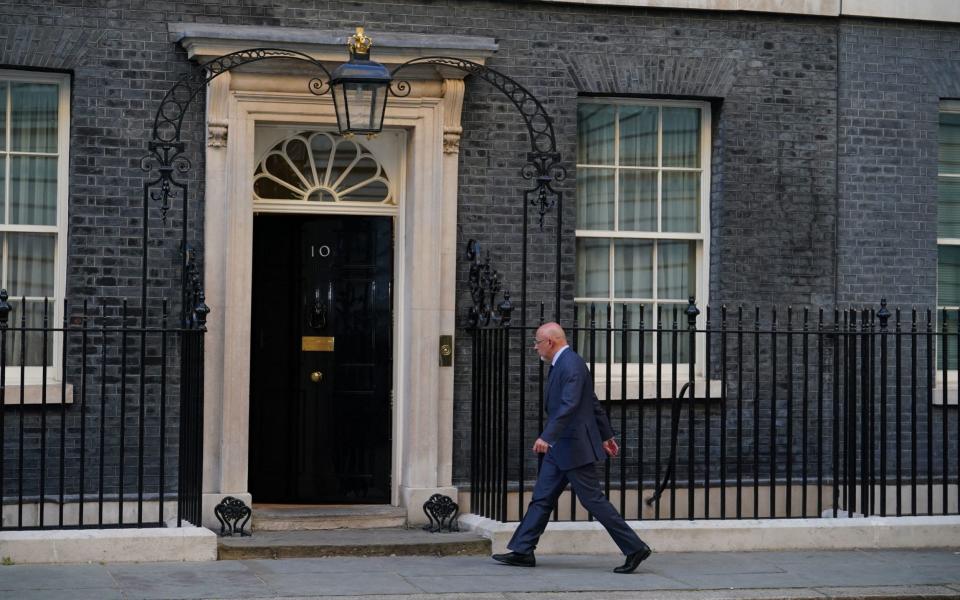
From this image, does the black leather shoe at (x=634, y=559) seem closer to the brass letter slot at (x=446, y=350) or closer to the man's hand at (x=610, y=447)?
the man's hand at (x=610, y=447)

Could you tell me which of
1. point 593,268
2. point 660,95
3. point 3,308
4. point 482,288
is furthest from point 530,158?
point 3,308

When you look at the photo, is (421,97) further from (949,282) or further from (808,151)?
(949,282)

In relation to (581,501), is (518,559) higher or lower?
lower

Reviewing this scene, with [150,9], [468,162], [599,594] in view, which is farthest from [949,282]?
[150,9]

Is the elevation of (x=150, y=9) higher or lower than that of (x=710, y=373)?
higher

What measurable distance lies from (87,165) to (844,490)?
5.85 m

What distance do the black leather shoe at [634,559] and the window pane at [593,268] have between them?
9.71 ft

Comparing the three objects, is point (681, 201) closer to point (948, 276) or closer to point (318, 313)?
point (948, 276)

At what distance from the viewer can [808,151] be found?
1209cm

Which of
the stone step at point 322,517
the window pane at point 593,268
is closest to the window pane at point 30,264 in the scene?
the stone step at point 322,517

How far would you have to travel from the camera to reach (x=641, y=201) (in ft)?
39.6

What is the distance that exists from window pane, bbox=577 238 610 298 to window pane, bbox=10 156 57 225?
12.9 feet

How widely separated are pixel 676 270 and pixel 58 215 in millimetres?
4725

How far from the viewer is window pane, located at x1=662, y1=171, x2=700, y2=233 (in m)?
12.1
